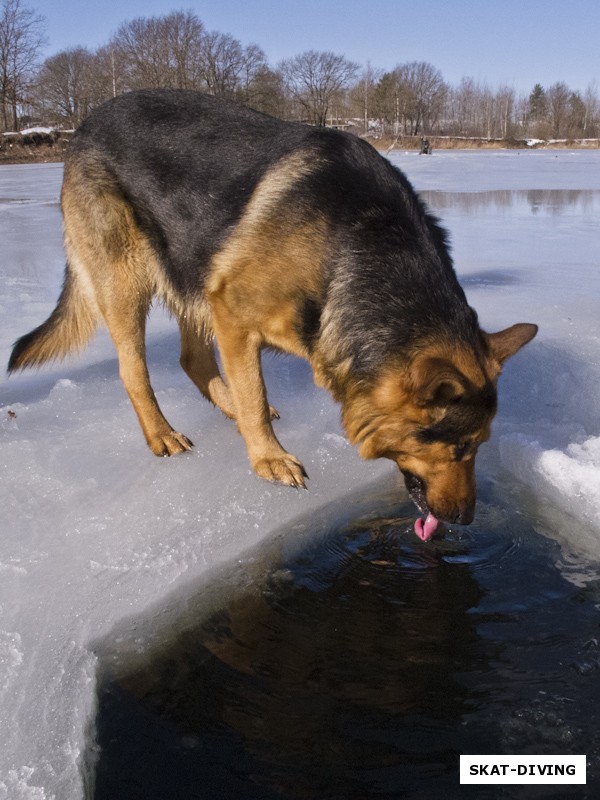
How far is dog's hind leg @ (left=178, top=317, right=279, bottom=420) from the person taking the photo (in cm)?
438

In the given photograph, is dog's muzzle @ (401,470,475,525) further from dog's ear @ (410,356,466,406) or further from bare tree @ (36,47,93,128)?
bare tree @ (36,47,93,128)

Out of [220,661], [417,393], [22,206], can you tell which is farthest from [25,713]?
[22,206]

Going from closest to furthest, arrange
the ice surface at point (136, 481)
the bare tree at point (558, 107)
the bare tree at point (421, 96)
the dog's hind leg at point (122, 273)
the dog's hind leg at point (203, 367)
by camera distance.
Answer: the ice surface at point (136, 481), the dog's hind leg at point (122, 273), the dog's hind leg at point (203, 367), the bare tree at point (421, 96), the bare tree at point (558, 107)

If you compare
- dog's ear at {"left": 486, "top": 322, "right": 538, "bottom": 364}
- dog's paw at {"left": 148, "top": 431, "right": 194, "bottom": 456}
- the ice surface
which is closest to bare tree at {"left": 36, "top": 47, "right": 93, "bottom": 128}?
the ice surface

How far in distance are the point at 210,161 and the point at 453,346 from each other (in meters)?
1.60

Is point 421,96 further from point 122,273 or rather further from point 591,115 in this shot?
point 122,273

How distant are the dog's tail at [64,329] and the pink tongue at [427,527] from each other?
7.40 ft

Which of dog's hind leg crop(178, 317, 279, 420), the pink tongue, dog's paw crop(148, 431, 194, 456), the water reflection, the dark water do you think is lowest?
the dark water

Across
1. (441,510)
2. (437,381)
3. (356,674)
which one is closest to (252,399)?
(441,510)

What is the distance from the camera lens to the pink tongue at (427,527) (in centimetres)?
301

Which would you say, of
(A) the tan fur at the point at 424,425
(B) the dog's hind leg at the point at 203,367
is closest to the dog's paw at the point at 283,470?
(A) the tan fur at the point at 424,425

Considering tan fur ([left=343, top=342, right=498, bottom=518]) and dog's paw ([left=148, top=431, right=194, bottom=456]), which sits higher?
tan fur ([left=343, top=342, right=498, bottom=518])

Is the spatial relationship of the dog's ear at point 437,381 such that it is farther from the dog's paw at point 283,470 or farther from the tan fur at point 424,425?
the dog's paw at point 283,470

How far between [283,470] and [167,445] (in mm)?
677
